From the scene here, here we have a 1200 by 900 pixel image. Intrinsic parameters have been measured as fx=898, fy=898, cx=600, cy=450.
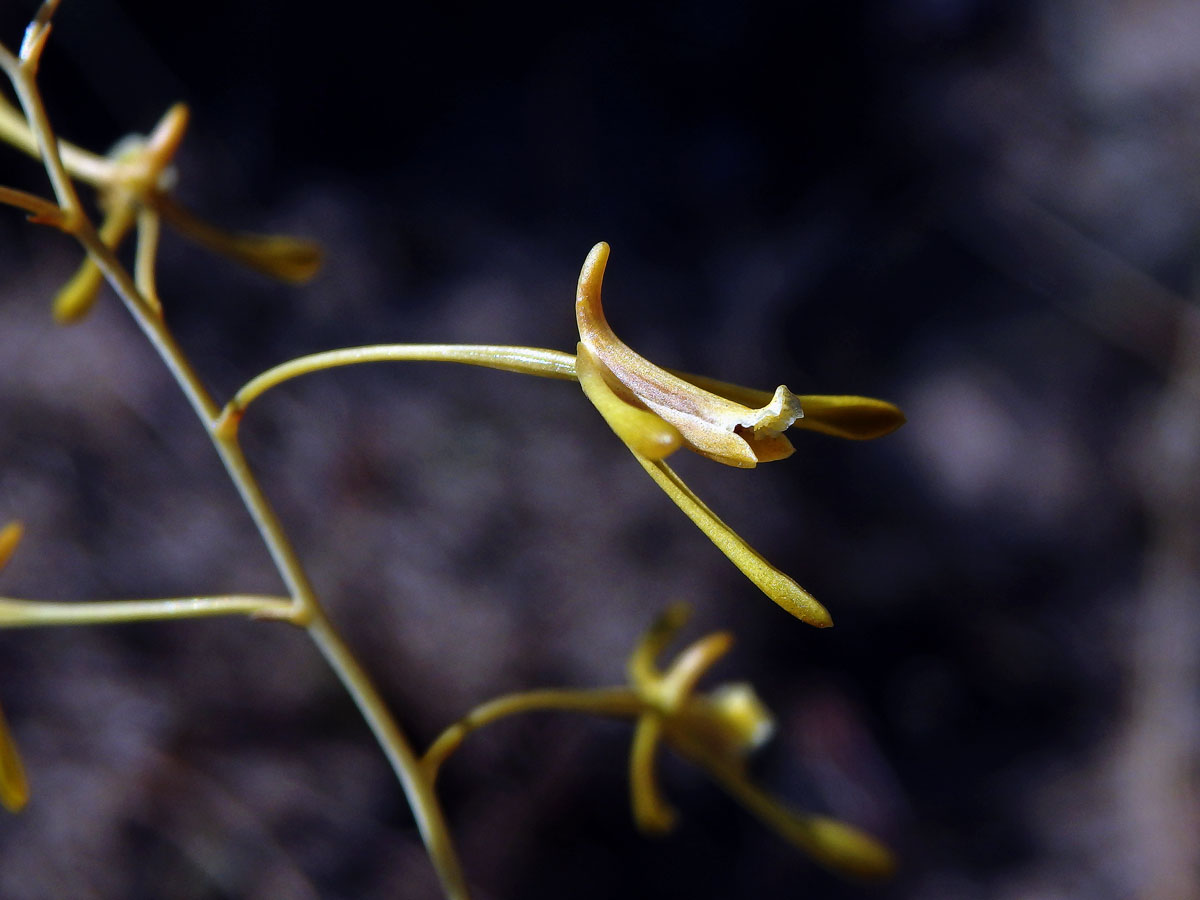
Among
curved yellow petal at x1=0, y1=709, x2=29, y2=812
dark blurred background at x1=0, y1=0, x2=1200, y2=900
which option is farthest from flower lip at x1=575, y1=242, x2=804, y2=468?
dark blurred background at x1=0, y1=0, x2=1200, y2=900

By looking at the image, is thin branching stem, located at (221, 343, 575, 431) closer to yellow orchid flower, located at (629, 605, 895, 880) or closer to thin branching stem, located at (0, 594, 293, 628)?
thin branching stem, located at (0, 594, 293, 628)

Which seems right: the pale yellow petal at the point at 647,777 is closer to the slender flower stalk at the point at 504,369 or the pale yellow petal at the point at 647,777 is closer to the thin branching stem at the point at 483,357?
the slender flower stalk at the point at 504,369

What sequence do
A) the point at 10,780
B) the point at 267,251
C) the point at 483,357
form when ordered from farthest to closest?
the point at 267,251, the point at 10,780, the point at 483,357

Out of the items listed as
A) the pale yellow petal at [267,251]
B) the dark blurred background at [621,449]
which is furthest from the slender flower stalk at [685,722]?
the dark blurred background at [621,449]

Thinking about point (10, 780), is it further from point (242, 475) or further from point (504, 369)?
point (504, 369)

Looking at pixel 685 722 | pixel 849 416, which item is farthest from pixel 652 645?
pixel 849 416

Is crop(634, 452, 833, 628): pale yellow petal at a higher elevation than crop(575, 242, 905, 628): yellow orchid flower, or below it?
below

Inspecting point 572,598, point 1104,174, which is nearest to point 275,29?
point 572,598
